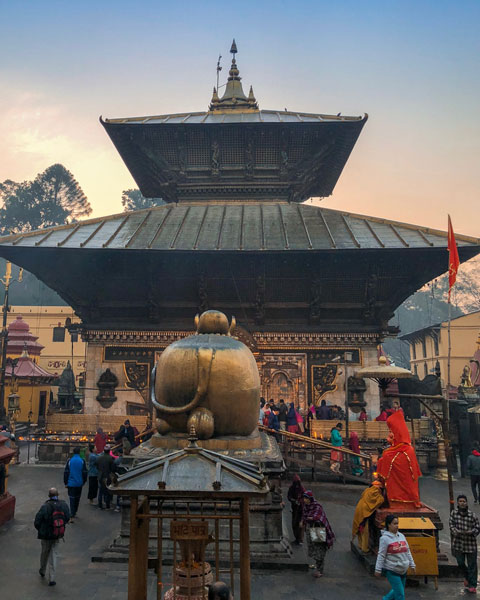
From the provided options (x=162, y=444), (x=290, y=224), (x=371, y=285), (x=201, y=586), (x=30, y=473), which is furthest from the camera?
(x=290, y=224)

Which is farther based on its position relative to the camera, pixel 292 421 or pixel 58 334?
pixel 58 334

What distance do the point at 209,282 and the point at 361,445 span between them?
7.55m

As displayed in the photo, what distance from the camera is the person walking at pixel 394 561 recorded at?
17.3ft

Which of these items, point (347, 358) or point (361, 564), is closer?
point (361, 564)

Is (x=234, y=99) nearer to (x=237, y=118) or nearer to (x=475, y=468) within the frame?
(x=237, y=118)

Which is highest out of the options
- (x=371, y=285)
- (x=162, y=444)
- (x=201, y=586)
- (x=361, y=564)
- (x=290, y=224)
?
(x=290, y=224)

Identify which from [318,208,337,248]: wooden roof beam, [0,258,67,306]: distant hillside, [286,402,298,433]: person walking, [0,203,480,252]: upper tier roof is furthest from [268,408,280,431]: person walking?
[0,258,67,306]: distant hillside

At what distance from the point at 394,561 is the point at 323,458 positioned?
801 centimetres

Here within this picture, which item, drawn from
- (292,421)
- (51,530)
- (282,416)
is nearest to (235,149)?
(282,416)

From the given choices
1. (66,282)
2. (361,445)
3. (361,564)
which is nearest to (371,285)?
(361,445)

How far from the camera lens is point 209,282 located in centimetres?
1577

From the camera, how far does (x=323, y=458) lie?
43.1 feet

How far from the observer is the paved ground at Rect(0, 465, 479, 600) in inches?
231

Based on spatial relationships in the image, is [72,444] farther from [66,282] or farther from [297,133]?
[297,133]
